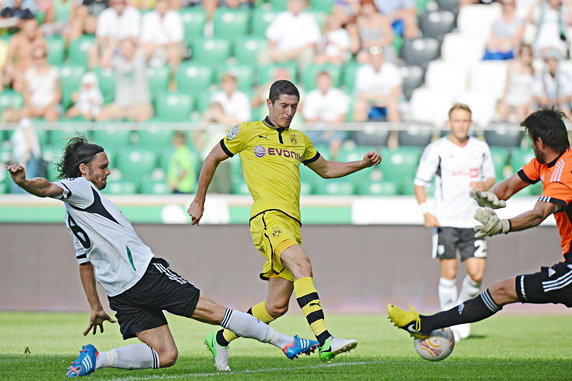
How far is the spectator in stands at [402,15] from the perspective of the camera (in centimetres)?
1825

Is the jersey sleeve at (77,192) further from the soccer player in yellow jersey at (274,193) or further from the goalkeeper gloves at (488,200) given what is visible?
the goalkeeper gloves at (488,200)

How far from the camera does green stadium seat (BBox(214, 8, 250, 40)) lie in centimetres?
1895

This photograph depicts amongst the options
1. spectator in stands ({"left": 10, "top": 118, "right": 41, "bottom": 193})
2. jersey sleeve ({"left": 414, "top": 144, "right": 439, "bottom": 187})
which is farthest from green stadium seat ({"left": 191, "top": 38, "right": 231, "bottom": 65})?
jersey sleeve ({"left": 414, "top": 144, "right": 439, "bottom": 187})

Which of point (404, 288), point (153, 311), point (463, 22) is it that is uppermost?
point (463, 22)

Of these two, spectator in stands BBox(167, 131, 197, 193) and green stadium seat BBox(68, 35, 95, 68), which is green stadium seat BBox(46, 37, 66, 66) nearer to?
green stadium seat BBox(68, 35, 95, 68)

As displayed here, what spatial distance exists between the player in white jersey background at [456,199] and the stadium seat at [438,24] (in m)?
7.16

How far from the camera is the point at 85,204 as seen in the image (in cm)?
702

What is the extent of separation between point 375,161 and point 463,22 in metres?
10.6

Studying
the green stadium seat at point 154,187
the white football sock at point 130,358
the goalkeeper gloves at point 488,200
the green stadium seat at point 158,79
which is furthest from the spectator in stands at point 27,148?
the goalkeeper gloves at point 488,200

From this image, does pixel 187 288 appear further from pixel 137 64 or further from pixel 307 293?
pixel 137 64

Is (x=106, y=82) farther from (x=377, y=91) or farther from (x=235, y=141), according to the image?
(x=235, y=141)

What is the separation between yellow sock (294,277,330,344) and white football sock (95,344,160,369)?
1124 millimetres

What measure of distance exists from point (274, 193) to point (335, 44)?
1009 centimetres

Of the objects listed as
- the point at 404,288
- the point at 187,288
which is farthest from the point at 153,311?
the point at 404,288
